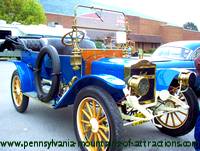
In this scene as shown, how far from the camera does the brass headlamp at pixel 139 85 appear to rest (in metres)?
Result: 3.73

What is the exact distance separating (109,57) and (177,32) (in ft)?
173

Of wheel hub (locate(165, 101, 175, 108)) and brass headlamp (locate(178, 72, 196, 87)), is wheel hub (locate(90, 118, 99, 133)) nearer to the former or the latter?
wheel hub (locate(165, 101, 175, 108))

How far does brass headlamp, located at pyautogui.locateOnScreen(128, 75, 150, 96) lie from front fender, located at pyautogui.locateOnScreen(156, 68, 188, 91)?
0.45 m

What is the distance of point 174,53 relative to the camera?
7688 millimetres

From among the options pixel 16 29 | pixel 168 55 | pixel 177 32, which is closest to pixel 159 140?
pixel 168 55

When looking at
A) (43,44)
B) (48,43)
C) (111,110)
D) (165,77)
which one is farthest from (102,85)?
(43,44)


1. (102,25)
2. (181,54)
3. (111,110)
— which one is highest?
(102,25)

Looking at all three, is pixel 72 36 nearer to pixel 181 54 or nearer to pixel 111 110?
pixel 111 110

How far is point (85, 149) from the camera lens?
3.85 meters

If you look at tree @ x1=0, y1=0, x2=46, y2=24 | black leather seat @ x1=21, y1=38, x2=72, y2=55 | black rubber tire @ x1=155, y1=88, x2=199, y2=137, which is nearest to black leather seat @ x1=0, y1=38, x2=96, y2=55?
black leather seat @ x1=21, y1=38, x2=72, y2=55

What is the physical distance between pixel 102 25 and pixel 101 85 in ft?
5.66

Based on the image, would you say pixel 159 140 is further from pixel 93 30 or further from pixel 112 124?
pixel 93 30

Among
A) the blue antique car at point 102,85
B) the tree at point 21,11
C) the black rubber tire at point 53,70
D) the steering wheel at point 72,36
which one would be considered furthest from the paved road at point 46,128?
the tree at point 21,11

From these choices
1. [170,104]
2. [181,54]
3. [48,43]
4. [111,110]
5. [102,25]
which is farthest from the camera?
[181,54]
